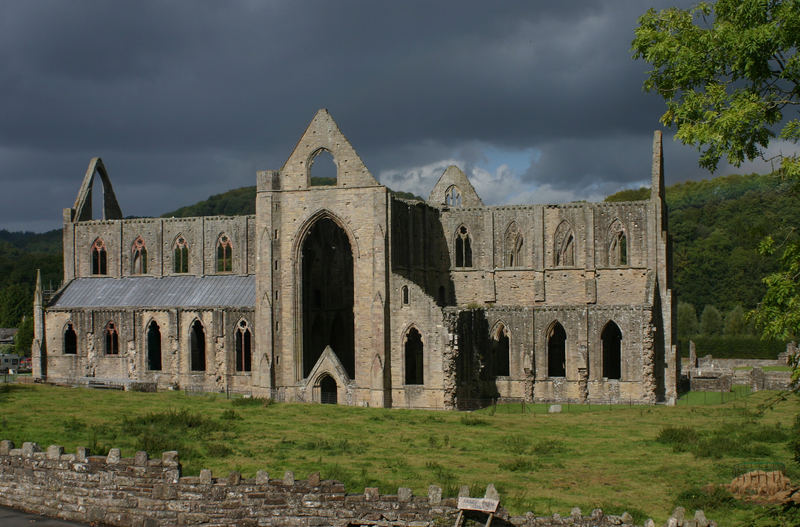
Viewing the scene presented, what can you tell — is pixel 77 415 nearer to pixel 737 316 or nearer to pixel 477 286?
pixel 477 286

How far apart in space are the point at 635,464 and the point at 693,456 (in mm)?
2374

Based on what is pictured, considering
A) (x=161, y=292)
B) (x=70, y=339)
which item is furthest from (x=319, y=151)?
(x=70, y=339)

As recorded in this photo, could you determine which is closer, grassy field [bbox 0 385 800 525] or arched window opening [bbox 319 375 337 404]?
grassy field [bbox 0 385 800 525]

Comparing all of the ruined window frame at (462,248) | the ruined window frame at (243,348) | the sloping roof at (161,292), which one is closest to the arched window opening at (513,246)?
the ruined window frame at (462,248)

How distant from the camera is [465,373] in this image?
49.6 meters

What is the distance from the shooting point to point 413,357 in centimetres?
5472

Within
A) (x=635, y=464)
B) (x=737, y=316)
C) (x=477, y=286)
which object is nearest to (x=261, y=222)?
(x=477, y=286)

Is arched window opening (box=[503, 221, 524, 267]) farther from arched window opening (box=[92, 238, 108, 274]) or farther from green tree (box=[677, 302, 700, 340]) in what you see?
green tree (box=[677, 302, 700, 340])

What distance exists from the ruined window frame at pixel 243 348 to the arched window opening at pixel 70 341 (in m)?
11.9

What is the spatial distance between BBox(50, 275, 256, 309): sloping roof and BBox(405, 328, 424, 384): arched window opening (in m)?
9.56

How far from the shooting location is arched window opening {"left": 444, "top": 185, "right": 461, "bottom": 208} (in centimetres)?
6356

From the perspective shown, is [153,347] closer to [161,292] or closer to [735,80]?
[161,292]

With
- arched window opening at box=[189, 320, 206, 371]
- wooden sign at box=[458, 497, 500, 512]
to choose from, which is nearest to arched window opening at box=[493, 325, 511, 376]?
arched window opening at box=[189, 320, 206, 371]

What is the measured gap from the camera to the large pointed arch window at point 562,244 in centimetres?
5525
